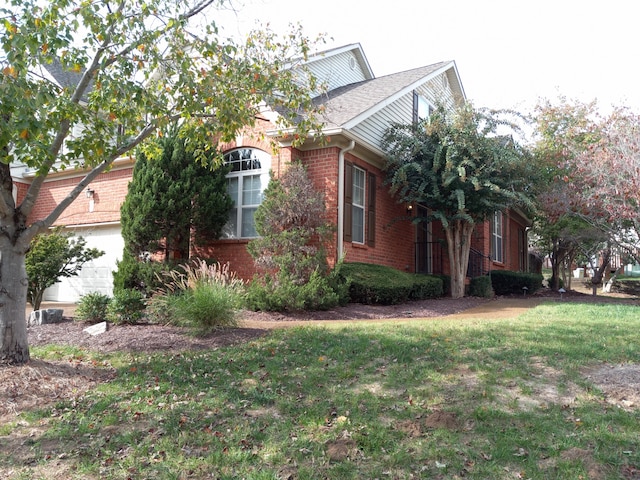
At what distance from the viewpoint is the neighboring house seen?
11.3 metres

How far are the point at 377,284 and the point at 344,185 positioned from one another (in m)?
A: 2.35

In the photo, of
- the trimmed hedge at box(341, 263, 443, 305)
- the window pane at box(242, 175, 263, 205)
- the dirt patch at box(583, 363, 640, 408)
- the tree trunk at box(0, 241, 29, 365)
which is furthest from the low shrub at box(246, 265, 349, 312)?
the dirt patch at box(583, 363, 640, 408)

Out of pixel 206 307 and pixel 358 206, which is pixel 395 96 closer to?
pixel 358 206

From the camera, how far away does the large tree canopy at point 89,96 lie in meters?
4.96

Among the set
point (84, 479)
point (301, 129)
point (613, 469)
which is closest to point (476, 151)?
point (301, 129)

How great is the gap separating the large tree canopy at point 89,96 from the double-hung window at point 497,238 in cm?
1246

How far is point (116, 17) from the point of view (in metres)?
6.08

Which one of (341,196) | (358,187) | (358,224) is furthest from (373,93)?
(341,196)

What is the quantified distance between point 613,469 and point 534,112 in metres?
21.7

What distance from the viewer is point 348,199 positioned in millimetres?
11508

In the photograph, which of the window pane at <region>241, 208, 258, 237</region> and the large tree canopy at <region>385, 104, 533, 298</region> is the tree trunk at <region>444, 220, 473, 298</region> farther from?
the window pane at <region>241, 208, 258, 237</region>

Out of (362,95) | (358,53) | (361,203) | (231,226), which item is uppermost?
(358,53)

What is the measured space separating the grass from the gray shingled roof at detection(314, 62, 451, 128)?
6142 millimetres

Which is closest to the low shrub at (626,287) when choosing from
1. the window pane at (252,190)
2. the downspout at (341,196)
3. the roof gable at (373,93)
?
the roof gable at (373,93)
